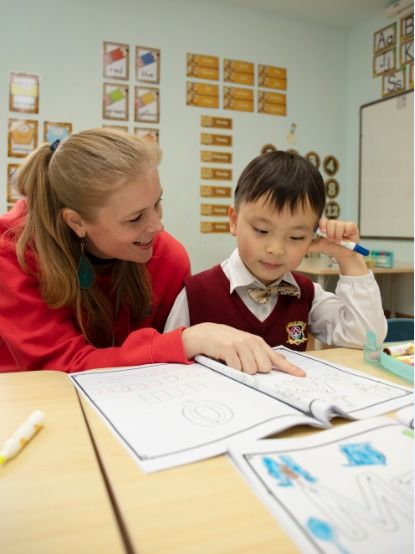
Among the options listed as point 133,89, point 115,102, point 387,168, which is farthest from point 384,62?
point 115,102

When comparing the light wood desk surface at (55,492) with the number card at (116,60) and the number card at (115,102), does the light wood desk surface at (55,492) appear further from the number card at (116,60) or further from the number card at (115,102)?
the number card at (116,60)

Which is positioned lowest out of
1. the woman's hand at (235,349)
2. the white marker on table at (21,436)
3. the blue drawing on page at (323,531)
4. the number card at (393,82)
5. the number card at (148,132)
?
the blue drawing on page at (323,531)

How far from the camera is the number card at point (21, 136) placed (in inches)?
120

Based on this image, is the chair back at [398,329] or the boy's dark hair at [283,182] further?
the chair back at [398,329]

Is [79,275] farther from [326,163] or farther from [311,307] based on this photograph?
[326,163]

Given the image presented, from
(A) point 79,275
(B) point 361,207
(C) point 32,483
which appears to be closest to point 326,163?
(B) point 361,207

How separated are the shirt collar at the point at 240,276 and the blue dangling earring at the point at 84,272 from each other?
350mm

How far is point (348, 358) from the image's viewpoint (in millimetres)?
976

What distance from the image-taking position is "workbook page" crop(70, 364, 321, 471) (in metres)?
0.50

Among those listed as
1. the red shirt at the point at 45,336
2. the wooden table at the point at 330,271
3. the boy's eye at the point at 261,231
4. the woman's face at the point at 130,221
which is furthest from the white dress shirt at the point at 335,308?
the wooden table at the point at 330,271

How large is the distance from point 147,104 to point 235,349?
9.40 ft

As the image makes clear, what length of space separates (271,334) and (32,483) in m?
0.84

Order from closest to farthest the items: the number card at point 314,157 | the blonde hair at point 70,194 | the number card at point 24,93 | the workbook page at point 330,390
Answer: the workbook page at point 330,390 → the blonde hair at point 70,194 → the number card at point 24,93 → the number card at point 314,157

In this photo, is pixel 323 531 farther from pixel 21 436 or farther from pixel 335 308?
pixel 335 308
